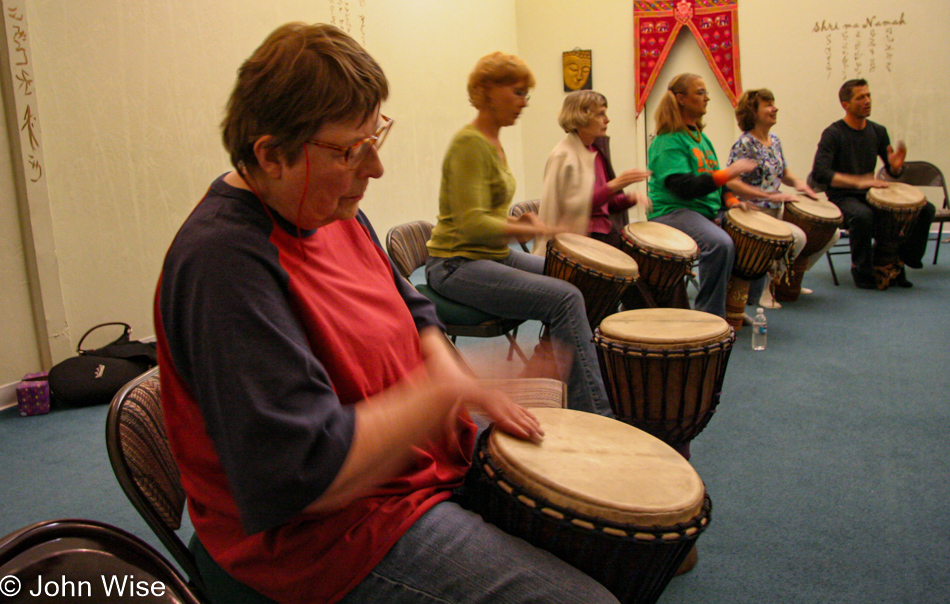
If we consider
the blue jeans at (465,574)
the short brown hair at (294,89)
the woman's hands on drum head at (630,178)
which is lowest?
the blue jeans at (465,574)

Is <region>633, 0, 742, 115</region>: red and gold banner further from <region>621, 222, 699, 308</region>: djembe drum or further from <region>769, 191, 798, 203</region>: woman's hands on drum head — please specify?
<region>621, 222, 699, 308</region>: djembe drum

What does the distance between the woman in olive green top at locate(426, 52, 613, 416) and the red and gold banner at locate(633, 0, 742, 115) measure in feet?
17.7

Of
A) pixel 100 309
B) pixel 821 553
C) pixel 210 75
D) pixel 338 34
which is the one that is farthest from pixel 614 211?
pixel 338 34

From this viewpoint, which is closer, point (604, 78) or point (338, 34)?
point (338, 34)

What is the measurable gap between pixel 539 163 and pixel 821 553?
6955mm

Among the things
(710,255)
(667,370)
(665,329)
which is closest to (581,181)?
(710,255)

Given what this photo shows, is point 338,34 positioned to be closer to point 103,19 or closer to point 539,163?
point 103,19

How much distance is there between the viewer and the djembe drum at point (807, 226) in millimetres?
4527

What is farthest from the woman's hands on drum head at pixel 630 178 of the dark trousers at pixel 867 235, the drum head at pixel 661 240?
the dark trousers at pixel 867 235

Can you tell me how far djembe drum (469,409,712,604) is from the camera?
40.1 inches

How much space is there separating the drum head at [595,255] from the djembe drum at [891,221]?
3.11m

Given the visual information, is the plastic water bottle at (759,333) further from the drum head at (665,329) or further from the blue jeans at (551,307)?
the drum head at (665,329)

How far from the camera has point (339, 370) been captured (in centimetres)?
97

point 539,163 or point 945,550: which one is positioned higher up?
point 539,163
